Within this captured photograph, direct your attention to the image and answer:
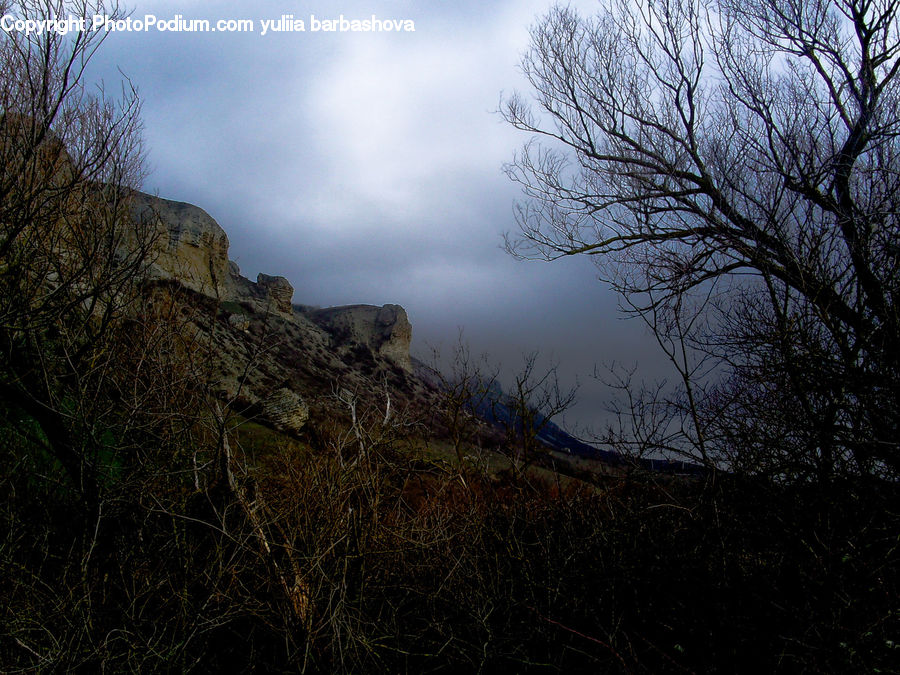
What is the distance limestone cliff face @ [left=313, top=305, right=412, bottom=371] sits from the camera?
6556cm

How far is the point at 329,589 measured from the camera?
180 inches

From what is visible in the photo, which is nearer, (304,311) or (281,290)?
(281,290)

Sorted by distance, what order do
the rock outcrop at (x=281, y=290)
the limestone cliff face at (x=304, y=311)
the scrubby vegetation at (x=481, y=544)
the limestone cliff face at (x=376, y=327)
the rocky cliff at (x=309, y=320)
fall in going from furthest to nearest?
the limestone cliff face at (x=376, y=327) → the rock outcrop at (x=281, y=290) → the limestone cliff face at (x=304, y=311) → the rocky cliff at (x=309, y=320) → the scrubby vegetation at (x=481, y=544)

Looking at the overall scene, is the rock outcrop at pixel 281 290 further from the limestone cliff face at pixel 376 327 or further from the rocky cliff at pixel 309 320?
the limestone cliff face at pixel 376 327

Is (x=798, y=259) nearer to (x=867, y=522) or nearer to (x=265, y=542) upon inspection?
(x=867, y=522)

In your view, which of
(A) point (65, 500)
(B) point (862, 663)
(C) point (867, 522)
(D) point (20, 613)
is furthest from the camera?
(A) point (65, 500)

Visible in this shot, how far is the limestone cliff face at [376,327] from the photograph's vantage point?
215ft

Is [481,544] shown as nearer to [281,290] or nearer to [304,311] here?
[281,290]

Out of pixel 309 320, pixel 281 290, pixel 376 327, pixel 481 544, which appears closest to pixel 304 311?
pixel 309 320

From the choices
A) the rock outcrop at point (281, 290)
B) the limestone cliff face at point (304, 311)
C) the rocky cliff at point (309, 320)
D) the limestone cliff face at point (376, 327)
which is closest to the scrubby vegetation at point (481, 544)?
the rocky cliff at point (309, 320)

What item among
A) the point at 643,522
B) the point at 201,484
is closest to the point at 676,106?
the point at 643,522

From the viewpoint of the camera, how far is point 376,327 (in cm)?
6781

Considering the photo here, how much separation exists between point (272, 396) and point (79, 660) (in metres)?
2.90

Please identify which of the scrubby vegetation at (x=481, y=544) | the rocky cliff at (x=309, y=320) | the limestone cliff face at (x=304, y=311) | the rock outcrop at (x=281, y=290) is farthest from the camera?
the rock outcrop at (x=281, y=290)
